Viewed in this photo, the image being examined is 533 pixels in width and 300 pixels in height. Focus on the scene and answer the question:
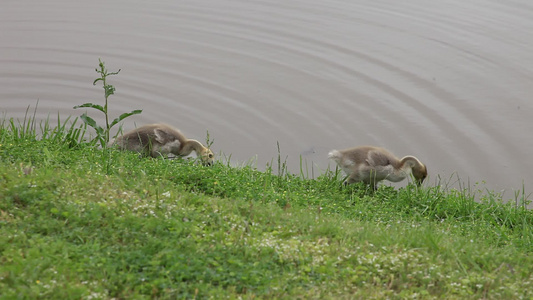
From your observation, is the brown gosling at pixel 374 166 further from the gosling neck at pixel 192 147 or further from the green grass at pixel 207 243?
the gosling neck at pixel 192 147

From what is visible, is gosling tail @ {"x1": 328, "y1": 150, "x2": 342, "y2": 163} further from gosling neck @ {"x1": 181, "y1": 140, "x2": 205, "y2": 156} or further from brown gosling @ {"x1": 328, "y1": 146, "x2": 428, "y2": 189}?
gosling neck @ {"x1": 181, "y1": 140, "x2": 205, "y2": 156}

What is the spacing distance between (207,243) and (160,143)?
4108 millimetres

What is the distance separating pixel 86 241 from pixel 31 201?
84cm

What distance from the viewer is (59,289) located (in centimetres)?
506

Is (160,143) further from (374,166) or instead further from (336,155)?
(374,166)

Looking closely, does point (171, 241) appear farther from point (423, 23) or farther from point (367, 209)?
point (423, 23)

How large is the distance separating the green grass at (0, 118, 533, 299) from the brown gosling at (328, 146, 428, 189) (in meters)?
1.36

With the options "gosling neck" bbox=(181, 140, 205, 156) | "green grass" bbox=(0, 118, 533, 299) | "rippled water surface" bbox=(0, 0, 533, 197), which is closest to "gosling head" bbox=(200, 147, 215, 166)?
"gosling neck" bbox=(181, 140, 205, 156)

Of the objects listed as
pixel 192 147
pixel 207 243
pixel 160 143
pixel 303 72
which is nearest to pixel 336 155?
pixel 192 147

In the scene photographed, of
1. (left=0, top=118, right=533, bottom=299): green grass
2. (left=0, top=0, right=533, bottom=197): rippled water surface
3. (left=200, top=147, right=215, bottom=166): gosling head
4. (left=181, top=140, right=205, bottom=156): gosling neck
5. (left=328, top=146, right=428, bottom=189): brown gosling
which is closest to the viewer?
(left=0, top=118, right=533, bottom=299): green grass

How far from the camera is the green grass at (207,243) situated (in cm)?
538

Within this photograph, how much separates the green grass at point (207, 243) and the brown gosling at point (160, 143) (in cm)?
144

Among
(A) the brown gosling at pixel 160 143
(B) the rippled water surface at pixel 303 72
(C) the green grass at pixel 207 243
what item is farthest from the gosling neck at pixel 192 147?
(C) the green grass at pixel 207 243

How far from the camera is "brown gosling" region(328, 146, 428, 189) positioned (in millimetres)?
9570
